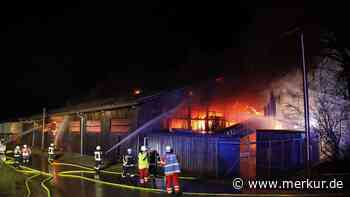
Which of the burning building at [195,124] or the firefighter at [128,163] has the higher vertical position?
the burning building at [195,124]

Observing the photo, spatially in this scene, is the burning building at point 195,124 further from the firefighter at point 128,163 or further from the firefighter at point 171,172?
the firefighter at point 171,172

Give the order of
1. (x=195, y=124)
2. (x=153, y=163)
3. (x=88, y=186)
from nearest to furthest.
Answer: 1. (x=88, y=186)
2. (x=153, y=163)
3. (x=195, y=124)

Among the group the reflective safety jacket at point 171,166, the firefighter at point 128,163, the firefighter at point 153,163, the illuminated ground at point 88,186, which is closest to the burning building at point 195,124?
the firefighter at point 153,163

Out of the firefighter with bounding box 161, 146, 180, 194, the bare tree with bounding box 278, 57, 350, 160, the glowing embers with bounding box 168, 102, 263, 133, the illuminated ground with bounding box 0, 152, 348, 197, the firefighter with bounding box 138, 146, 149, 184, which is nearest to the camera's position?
the firefighter with bounding box 161, 146, 180, 194

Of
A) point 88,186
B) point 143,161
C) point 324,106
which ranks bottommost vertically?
point 88,186

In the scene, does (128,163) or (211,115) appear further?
(211,115)

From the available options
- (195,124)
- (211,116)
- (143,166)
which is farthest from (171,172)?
(211,116)

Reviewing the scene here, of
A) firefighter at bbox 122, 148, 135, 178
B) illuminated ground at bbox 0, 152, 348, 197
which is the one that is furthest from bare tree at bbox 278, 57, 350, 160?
firefighter at bbox 122, 148, 135, 178

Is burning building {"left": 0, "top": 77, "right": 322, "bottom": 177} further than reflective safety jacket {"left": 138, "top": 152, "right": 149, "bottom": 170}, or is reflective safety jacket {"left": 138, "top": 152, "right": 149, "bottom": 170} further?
burning building {"left": 0, "top": 77, "right": 322, "bottom": 177}

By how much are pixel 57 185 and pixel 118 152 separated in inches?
300

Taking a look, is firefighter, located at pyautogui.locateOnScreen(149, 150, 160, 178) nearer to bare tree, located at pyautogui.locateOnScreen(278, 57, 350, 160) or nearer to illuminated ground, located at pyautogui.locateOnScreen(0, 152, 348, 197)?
illuminated ground, located at pyautogui.locateOnScreen(0, 152, 348, 197)

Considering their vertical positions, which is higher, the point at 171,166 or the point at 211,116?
the point at 211,116

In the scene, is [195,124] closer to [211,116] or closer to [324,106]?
[211,116]

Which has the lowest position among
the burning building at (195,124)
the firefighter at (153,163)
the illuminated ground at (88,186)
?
the illuminated ground at (88,186)
